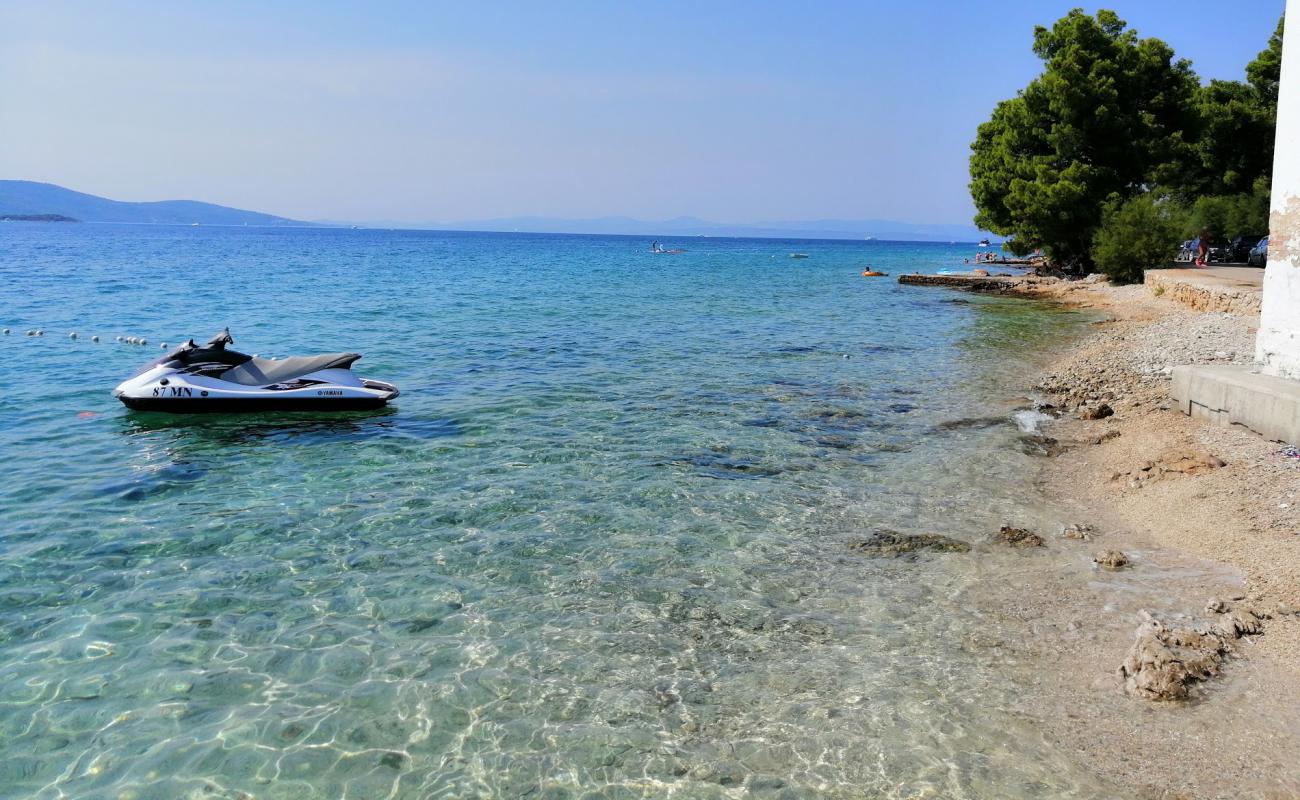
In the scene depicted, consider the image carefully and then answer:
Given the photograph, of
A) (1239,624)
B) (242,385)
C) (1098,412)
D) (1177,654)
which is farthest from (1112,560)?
(242,385)

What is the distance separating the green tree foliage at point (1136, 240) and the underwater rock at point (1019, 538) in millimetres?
35466

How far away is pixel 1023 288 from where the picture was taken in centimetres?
4306

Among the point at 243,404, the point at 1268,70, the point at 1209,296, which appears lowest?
the point at 243,404

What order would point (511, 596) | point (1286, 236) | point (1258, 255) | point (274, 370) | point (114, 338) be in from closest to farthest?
point (511, 596), point (1286, 236), point (274, 370), point (114, 338), point (1258, 255)

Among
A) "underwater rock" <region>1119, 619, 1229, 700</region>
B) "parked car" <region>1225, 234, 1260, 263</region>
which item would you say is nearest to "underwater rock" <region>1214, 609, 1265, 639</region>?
"underwater rock" <region>1119, 619, 1229, 700</region>

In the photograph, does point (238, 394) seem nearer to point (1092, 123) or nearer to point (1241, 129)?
point (1092, 123)

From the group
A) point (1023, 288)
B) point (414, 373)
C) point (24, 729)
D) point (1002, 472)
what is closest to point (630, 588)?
point (24, 729)

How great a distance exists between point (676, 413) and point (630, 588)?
716 centimetres

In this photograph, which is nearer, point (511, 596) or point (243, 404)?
point (511, 596)

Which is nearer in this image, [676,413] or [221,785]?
[221,785]

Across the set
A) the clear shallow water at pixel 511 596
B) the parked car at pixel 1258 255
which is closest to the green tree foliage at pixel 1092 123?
the parked car at pixel 1258 255

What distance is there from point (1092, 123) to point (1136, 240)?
762cm

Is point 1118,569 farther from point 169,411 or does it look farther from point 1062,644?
point 169,411

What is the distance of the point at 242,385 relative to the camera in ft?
44.7
